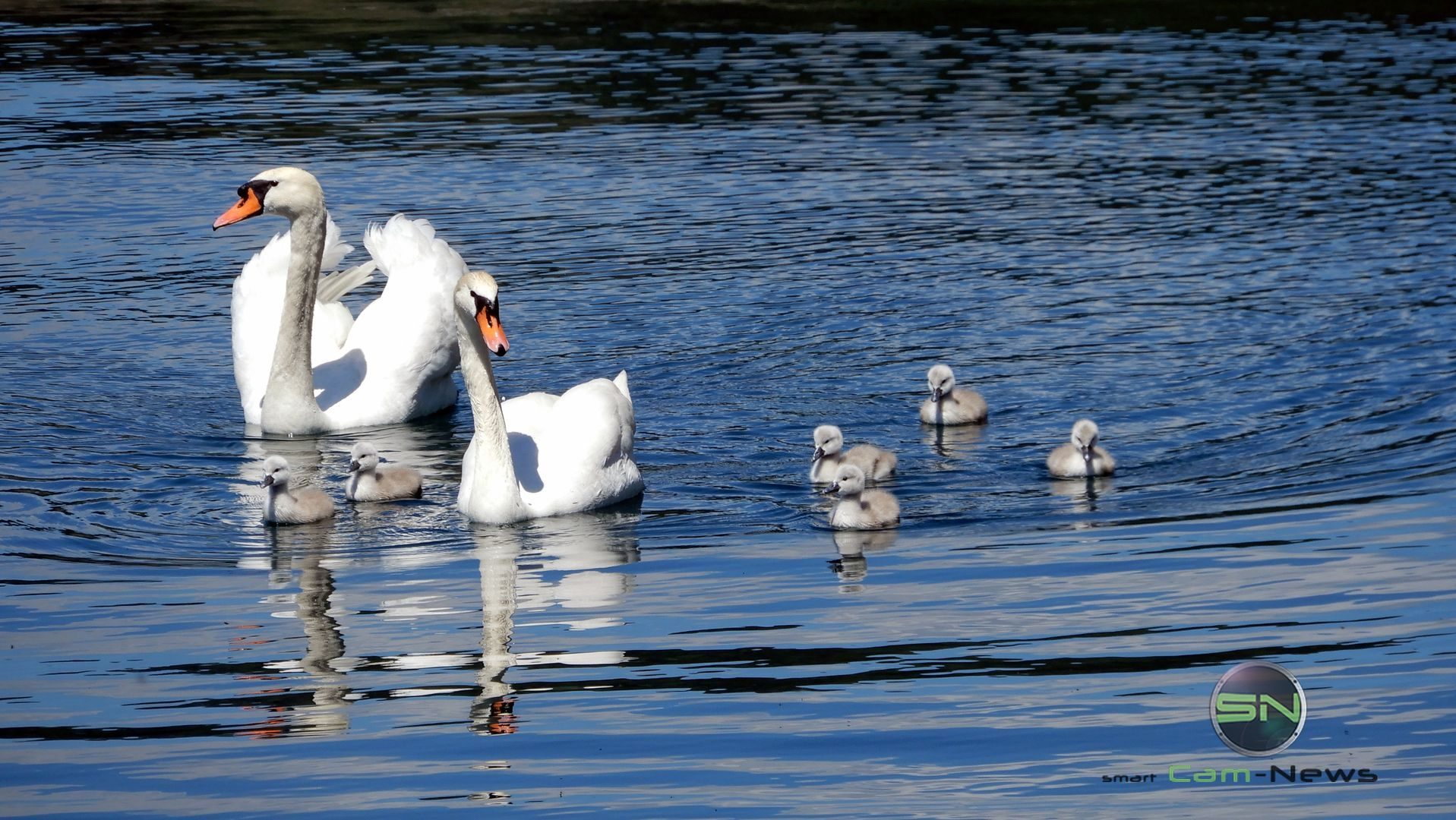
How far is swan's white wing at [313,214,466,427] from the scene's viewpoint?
13586mm

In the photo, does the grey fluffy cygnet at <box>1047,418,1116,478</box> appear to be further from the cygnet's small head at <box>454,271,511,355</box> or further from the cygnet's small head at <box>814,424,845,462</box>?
the cygnet's small head at <box>454,271,511,355</box>

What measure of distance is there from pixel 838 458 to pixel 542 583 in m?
2.47

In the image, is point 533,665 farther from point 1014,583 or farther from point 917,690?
point 1014,583

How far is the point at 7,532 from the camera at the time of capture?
11.1m

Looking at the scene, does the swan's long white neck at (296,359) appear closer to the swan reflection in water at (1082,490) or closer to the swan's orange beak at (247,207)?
the swan's orange beak at (247,207)

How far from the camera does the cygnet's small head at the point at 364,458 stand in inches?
453

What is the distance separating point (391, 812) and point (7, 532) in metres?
4.86

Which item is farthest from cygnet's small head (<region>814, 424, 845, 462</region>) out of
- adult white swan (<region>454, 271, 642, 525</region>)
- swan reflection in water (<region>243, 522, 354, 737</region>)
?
swan reflection in water (<region>243, 522, 354, 737</region>)

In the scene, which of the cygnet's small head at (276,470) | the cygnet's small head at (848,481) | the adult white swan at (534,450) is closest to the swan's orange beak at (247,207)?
the adult white swan at (534,450)

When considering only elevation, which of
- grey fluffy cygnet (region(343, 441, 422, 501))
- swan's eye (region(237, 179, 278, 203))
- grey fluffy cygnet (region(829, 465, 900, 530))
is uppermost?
swan's eye (region(237, 179, 278, 203))

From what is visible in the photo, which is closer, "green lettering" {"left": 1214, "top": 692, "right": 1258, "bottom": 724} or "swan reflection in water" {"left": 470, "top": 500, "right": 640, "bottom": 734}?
"green lettering" {"left": 1214, "top": 692, "right": 1258, "bottom": 724}

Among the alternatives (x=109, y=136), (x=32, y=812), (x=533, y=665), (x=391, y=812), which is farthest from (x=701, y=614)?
(x=109, y=136)

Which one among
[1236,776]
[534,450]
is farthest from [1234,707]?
[534,450]

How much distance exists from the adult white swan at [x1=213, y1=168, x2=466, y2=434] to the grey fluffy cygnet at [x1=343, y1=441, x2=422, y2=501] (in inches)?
72.7
